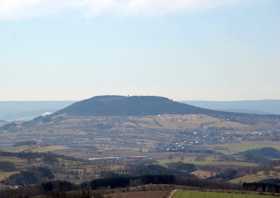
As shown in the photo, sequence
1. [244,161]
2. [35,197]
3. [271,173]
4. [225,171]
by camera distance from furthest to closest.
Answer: [244,161]
[225,171]
[271,173]
[35,197]

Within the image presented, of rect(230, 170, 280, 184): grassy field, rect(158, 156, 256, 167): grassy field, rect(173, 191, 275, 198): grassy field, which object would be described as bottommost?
rect(158, 156, 256, 167): grassy field

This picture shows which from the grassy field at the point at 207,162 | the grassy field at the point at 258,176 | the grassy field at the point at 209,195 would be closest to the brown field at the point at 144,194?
the grassy field at the point at 209,195

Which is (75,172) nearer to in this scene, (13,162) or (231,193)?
(13,162)

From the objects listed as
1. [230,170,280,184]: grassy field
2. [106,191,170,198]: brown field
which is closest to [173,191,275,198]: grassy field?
[106,191,170,198]: brown field

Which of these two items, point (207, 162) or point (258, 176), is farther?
point (207, 162)

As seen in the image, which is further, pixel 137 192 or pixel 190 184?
pixel 190 184

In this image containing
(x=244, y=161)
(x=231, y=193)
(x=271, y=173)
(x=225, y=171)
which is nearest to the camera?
(x=231, y=193)

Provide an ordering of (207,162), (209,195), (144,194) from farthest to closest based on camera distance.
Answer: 1. (207,162)
2. (144,194)
3. (209,195)

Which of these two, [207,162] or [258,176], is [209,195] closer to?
[258,176]

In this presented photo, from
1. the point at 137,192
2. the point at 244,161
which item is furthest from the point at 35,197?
the point at 244,161

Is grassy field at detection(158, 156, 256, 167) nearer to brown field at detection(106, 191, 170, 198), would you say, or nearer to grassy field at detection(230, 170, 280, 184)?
grassy field at detection(230, 170, 280, 184)

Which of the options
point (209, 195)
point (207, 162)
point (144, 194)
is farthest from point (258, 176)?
point (207, 162)
